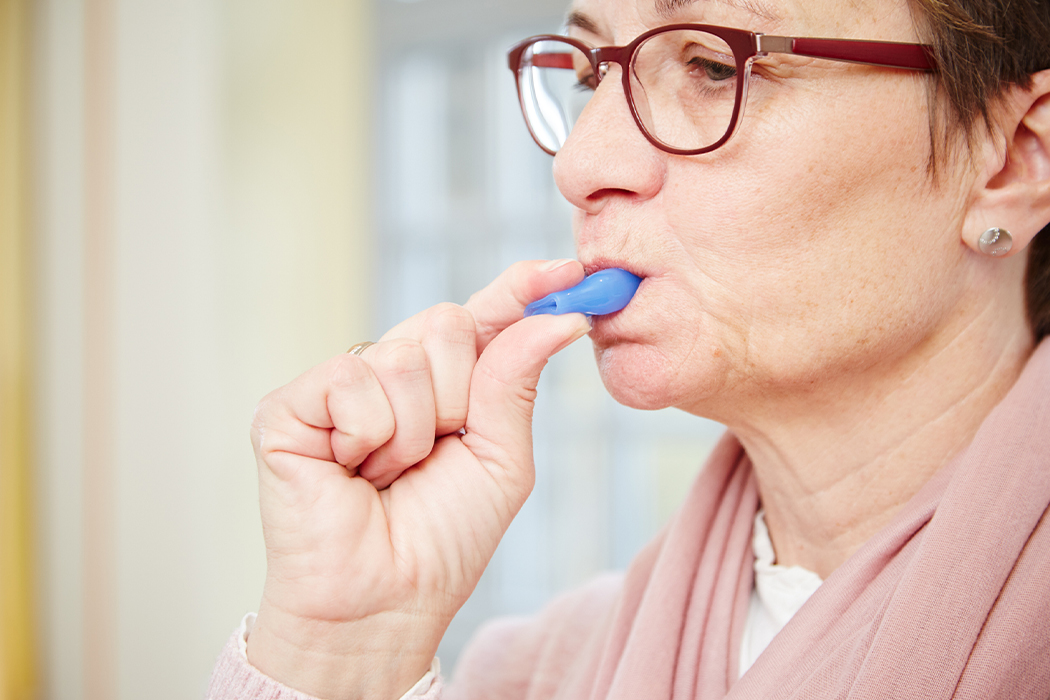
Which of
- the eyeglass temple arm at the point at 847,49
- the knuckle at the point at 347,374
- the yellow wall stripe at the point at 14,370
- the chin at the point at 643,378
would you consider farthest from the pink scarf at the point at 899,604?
the yellow wall stripe at the point at 14,370

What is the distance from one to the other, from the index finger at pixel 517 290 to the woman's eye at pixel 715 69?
0.23 meters

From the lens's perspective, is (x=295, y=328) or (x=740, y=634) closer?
(x=740, y=634)

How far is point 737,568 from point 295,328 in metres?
2.59

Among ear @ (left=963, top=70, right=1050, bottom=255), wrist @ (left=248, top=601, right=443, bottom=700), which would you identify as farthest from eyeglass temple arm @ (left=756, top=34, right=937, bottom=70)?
wrist @ (left=248, top=601, right=443, bottom=700)

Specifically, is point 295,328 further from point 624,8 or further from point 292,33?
point 624,8

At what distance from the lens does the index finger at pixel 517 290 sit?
75 cm

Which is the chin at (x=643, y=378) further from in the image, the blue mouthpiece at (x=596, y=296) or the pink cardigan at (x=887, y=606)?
the pink cardigan at (x=887, y=606)

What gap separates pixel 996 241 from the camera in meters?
0.74

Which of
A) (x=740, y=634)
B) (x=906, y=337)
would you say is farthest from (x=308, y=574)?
(x=906, y=337)

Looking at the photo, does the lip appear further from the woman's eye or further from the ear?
the ear

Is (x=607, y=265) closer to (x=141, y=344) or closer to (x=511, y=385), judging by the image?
(x=511, y=385)

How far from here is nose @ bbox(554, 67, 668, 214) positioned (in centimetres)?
73

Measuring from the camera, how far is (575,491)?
3588 mm

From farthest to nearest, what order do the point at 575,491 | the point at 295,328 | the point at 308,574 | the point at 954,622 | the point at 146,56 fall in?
the point at 575,491 < the point at 295,328 < the point at 146,56 < the point at 308,574 < the point at 954,622
